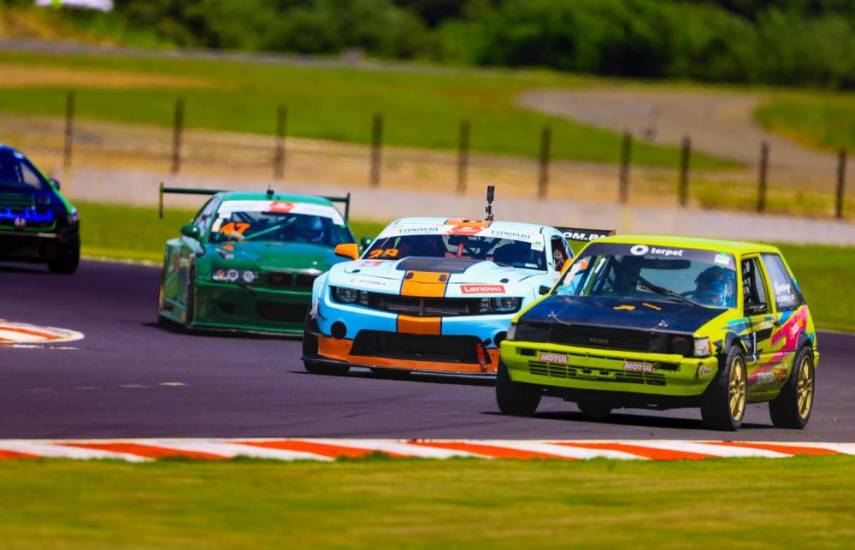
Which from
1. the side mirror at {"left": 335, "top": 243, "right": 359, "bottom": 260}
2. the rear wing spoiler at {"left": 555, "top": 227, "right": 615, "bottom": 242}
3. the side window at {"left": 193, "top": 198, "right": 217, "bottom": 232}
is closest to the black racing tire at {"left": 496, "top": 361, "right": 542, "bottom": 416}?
the rear wing spoiler at {"left": 555, "top": 227, "right": 615, "bottom": 242}

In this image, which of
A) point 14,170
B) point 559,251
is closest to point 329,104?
point 14,170

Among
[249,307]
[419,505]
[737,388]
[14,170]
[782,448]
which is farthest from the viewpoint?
[14,170]

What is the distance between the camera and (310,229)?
2011 cm

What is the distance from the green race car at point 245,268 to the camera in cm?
1877

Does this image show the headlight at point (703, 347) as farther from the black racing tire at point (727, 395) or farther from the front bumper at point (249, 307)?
the front bumper at point (249, 307)

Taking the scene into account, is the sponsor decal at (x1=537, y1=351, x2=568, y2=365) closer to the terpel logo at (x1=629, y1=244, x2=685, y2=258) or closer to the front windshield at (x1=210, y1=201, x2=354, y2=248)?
the terpel logo at (x1=629, y1=244, x2=685, y2=258)

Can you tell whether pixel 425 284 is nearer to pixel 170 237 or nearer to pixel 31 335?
pixel 31 335

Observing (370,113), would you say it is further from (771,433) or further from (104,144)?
(771,433)

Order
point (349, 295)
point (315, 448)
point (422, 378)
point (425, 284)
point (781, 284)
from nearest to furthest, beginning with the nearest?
point (315, 448) < point (781, 284) < point (425, 284) < point (349, 295) < point (422, 378)

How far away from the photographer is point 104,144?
166 ft

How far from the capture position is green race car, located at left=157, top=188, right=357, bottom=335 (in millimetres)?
18766

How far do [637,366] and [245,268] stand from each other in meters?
6.20

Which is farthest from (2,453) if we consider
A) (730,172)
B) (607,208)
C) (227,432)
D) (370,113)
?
(370,113)

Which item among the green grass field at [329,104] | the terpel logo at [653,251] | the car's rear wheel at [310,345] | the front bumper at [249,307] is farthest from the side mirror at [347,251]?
the green grass field at [329,104]
